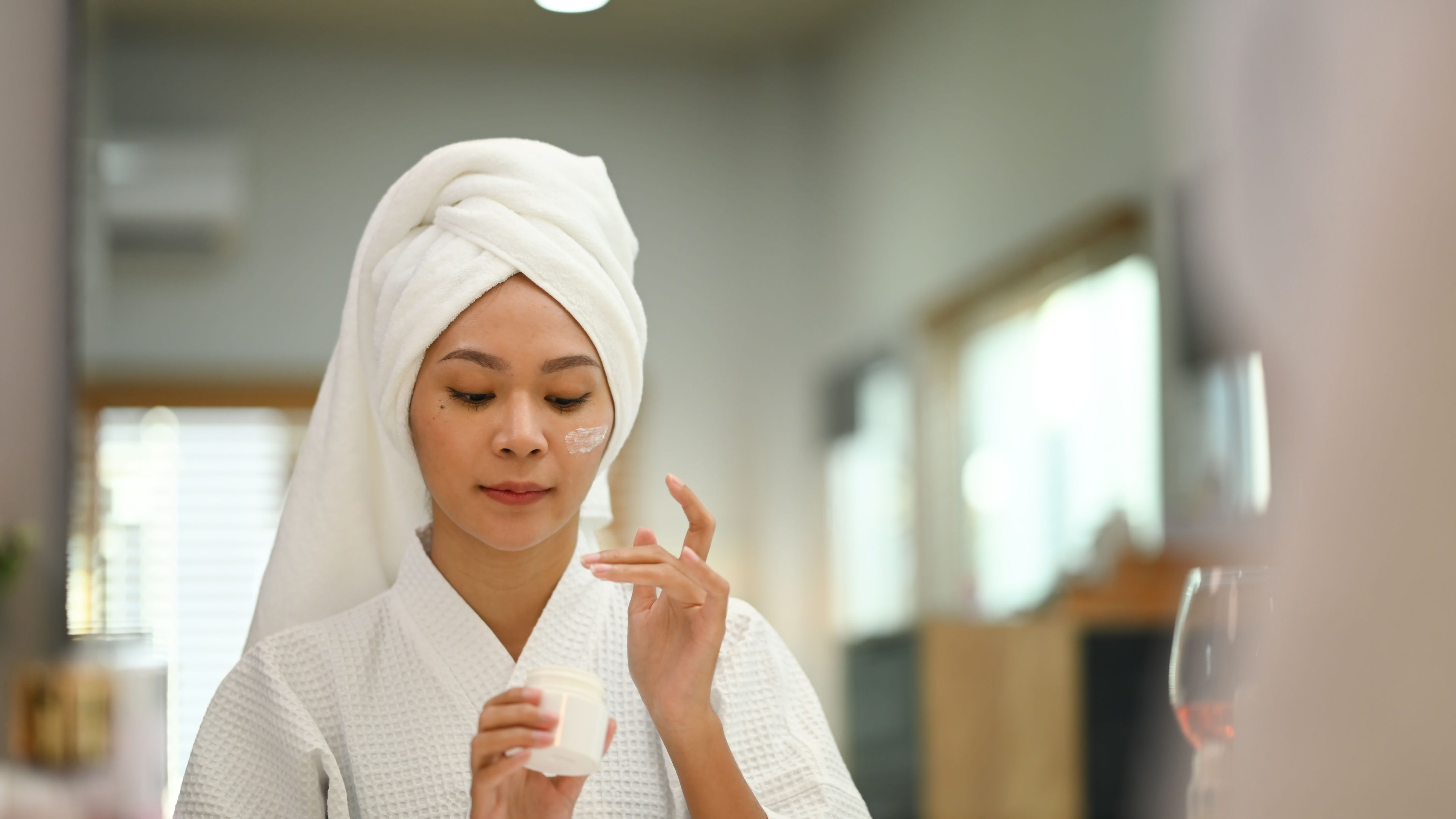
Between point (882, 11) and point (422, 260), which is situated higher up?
point (882, 11)

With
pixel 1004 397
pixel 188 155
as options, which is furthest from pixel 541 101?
pixel 1004 397

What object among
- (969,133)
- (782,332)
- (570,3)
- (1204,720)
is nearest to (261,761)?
(1204,720)

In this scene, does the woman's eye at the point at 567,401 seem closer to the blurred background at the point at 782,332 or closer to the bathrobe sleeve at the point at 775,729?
the bathrobe sleeve at the point at 775,729

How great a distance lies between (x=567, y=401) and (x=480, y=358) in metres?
0.08

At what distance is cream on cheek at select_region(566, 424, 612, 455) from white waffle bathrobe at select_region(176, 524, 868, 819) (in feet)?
0.51

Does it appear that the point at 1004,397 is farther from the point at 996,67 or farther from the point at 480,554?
the point at 480,554

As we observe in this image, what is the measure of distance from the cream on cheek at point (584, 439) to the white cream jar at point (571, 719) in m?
0.24

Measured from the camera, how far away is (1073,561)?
3.74m

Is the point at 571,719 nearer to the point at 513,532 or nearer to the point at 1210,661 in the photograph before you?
the point at 513,532

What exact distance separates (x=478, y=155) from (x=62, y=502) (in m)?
2.57

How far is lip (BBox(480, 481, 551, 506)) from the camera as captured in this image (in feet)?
3.38

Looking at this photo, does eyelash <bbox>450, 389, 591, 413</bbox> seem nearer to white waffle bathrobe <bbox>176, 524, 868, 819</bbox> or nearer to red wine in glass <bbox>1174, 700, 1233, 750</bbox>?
white waffle bathrobe <bbox>176, 524, 868, 819</bbox>

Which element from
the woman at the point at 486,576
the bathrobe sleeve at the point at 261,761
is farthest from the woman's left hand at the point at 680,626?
the bathrobe sleeve at the point at 261,761

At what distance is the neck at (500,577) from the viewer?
3.74ft
